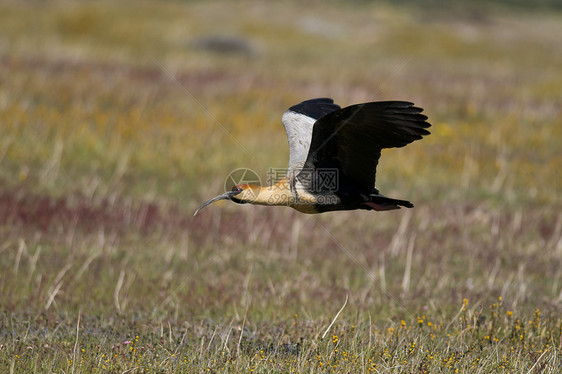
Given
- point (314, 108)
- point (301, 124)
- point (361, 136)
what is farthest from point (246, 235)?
point (361, 136)

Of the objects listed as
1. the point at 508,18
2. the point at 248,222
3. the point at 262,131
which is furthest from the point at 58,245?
the point at 508,18

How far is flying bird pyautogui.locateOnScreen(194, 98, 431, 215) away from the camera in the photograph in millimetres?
3527

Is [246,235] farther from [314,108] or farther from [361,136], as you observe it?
Result: [361,136]

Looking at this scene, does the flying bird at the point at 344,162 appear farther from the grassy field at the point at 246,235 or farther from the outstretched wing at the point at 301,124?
the grassy field at the point at 246,235

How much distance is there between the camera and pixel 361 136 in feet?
12.4

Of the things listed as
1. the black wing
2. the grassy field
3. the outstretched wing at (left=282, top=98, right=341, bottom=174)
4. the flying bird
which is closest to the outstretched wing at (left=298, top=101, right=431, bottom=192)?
the flying bird

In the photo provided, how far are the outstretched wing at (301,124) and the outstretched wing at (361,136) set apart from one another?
39 centimetres

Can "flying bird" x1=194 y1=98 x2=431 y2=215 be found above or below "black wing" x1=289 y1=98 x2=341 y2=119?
below

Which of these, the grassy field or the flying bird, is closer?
the flying bird

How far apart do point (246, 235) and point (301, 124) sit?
9.99ft

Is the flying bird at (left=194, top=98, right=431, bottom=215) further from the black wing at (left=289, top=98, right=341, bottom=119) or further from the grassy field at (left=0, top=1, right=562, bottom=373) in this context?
the black wing at (left=289, top=98, right=341, bottom=119)

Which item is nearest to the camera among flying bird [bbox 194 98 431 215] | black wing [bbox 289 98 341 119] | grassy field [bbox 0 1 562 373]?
flying bird [bbox 194 98 431 215]

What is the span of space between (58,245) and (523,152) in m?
8.44

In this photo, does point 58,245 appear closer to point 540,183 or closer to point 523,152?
point 540,183
